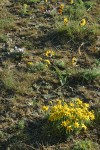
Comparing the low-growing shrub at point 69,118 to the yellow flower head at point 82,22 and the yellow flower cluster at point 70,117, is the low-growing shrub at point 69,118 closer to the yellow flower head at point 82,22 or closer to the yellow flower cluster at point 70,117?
the yellow flower cluster at point 70,117

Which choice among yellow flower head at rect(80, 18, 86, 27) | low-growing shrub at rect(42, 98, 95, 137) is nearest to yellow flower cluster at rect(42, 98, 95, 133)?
low-growing shrub at rect(42, 98, 95, 137)

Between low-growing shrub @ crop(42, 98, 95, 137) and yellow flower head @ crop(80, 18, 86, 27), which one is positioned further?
yellow flower head @ crop(80, 18, 86, 27)

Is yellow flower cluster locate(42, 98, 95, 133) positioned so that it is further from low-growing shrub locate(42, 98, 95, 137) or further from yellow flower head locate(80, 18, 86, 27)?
yellow flower head locate(80, 18, 86, 27)

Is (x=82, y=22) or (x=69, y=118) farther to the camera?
(x=82, y=22)

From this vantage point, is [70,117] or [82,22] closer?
[70,117]

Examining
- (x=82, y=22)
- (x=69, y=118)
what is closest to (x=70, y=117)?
(x=69, y=118)

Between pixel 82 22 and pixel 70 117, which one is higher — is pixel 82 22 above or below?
above

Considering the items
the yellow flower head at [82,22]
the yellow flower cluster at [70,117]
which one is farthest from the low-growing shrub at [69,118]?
the yellow flower head at [82,22]

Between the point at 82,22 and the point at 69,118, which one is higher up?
the point at 82,22

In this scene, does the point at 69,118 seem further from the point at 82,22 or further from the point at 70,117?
the point at 82,22

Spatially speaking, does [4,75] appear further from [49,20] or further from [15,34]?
[49,20]

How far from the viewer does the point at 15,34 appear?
9172mm

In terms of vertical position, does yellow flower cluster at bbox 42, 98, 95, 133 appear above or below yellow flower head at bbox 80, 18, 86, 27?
below

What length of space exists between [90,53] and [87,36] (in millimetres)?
613
